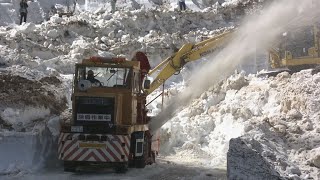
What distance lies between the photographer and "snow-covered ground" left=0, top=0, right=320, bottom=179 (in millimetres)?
9180

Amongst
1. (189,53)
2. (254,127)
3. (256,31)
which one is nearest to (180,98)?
(189,53)

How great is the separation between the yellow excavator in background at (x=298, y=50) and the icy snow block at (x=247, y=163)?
885 cm

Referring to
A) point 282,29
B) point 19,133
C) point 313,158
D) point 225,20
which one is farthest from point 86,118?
point 225,20

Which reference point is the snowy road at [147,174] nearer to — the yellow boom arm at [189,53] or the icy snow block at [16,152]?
the icy snow block at [16,152]

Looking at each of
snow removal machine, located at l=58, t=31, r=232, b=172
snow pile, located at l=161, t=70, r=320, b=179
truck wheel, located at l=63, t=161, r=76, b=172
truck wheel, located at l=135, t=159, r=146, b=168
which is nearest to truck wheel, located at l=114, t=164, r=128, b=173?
snow removal machine, located at l=58, t=31, r=232, b=172

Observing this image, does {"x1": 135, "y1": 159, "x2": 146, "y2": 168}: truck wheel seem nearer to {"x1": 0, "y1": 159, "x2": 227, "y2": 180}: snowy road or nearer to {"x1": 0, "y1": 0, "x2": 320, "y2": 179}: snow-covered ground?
{"x1": 0, "y1": 159, "x2": 227, "y2": 180}: snowy road

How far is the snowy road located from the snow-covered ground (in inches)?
1.7

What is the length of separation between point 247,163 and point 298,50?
35.2 feet

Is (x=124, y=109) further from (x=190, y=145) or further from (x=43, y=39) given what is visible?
(x=43, y=39)

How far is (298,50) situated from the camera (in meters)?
17.1

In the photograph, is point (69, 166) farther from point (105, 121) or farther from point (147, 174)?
point (147, 174)

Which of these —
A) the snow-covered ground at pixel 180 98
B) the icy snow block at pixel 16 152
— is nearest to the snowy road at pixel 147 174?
the snow-covered ground at pixel 180 98

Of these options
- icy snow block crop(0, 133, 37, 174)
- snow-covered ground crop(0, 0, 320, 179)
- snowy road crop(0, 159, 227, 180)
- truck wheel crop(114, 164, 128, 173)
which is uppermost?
snow-covered ground crop(0, 0, 320, 179)

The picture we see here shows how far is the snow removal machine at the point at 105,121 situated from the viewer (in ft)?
30.2
